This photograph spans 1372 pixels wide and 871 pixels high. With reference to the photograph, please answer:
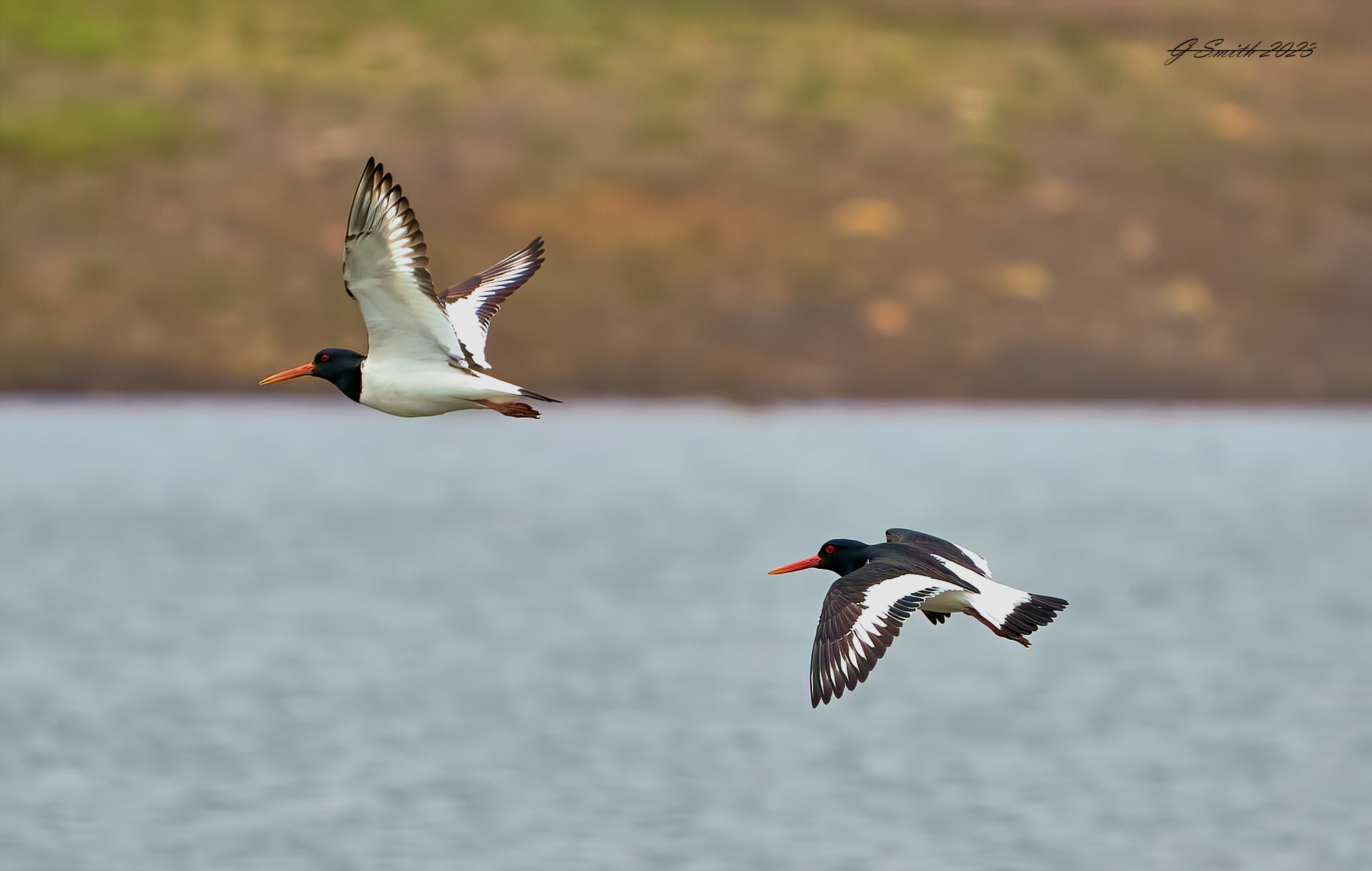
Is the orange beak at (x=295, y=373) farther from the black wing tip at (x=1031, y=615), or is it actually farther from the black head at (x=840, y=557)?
the black wing tip at (x=1031, y=615)

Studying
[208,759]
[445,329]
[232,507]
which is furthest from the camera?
[232,507]

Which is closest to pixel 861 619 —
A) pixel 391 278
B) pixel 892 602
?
pixel 892 602

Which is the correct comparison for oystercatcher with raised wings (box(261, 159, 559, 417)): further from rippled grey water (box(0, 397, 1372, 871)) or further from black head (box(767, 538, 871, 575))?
rippled grey water (box(0, 397, 1372, 871))

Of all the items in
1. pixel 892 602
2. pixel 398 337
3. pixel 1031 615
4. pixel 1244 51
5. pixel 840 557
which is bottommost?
pixel 892 602

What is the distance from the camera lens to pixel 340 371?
1555 cm

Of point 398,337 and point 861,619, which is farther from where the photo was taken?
point 398,337

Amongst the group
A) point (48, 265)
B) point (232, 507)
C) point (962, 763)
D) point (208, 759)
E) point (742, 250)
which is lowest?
point (208, 759)

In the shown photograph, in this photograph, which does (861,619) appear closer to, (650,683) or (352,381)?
(352,381)

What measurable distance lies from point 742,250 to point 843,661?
81.0 m

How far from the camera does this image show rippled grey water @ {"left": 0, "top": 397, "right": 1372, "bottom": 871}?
2859 cm

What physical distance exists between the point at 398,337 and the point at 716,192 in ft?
274

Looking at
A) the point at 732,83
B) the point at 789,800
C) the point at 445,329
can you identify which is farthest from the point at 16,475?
the point at 445,329

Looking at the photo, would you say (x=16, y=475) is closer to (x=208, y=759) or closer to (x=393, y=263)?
(x=208, y=759)

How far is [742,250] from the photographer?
94750 mm
